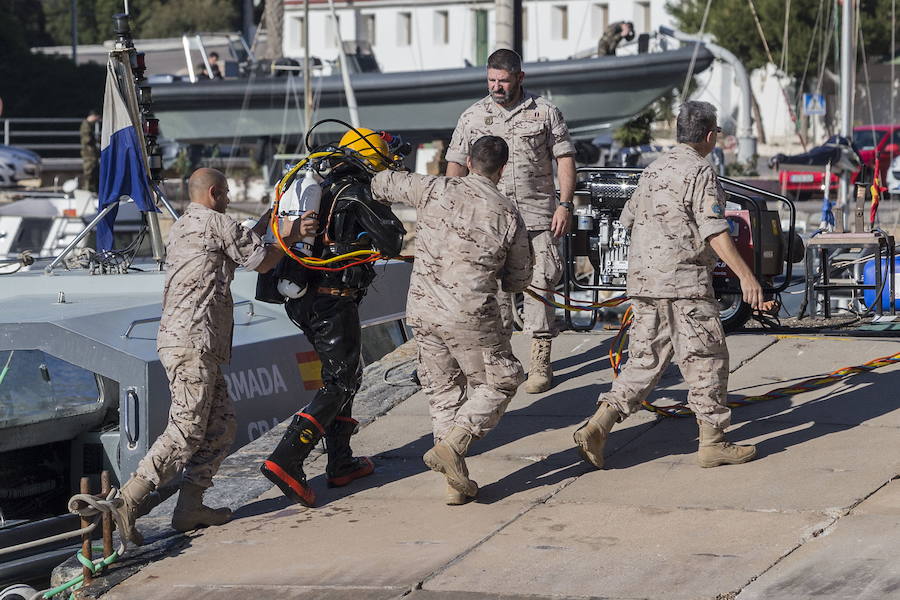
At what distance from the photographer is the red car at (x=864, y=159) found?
23438 mm

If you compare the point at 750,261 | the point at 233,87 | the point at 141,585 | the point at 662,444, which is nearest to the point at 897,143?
the point at 233,87

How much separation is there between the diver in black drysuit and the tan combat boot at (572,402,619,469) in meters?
1.02

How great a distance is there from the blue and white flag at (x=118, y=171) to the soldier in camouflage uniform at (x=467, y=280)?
4675 millimetres

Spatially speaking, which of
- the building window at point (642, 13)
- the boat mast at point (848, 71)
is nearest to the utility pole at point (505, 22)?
the boat mast at point (848, 71)

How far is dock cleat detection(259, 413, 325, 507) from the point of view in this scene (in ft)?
19.1

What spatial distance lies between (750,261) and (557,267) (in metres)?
1.52

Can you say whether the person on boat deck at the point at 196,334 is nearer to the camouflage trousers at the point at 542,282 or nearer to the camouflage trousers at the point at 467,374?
the camouflage trousers at the point at 467,374

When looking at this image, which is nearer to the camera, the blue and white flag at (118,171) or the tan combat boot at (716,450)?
the tan combat boot at (716,450)

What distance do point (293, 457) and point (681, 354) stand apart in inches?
68.3

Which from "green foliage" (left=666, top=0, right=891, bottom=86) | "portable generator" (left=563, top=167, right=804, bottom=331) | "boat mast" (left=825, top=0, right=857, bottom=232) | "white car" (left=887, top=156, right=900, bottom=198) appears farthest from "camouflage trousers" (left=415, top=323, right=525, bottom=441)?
"green foliage" (left=666, top=0, right=891, bottom=86)

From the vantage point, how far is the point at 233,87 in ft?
92.2

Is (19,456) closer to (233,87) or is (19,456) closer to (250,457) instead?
(250,457)

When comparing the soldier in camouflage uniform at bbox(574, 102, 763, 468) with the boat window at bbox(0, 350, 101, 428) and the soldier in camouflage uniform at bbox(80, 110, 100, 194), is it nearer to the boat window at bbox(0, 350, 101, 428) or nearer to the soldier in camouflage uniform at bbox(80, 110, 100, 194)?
the boat window at bbox(0, 350, 101, 428)

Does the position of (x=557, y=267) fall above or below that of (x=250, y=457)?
above
